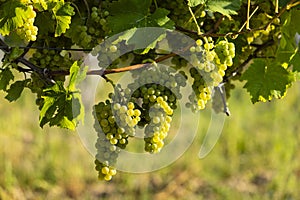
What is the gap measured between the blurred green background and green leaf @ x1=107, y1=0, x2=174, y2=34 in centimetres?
283

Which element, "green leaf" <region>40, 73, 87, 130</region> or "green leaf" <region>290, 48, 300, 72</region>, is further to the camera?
"green leaf" <region>290, 48, 300, 72</region>

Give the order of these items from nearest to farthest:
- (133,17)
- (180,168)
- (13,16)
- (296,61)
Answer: (13,16)
(133,17)
(296,61)
(180,168)

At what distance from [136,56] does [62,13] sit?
0.27 metres

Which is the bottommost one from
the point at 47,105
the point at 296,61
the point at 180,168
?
the point at 47,105

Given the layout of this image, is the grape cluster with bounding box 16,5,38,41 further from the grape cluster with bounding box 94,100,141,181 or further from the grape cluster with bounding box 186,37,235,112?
the grape cluster with bounding box 186,37,235,112

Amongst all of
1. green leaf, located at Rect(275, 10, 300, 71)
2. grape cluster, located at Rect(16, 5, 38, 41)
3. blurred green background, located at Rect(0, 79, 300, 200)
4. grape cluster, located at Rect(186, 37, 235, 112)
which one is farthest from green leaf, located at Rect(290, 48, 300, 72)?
blurred green background, located at Rect(0, 79, 300, 200)

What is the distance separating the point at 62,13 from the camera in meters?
1.06

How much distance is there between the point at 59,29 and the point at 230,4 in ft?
1.13

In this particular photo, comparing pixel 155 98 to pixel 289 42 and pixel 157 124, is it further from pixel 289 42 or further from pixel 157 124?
pixel 289 42

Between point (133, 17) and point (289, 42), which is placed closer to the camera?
point (133, 17)

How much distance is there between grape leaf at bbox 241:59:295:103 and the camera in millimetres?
1216

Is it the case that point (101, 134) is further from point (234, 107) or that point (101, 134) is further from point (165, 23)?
point (234, 107)

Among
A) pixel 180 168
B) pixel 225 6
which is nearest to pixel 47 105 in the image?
pixel 225 6

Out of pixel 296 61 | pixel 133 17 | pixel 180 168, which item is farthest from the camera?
pixel 180 168
